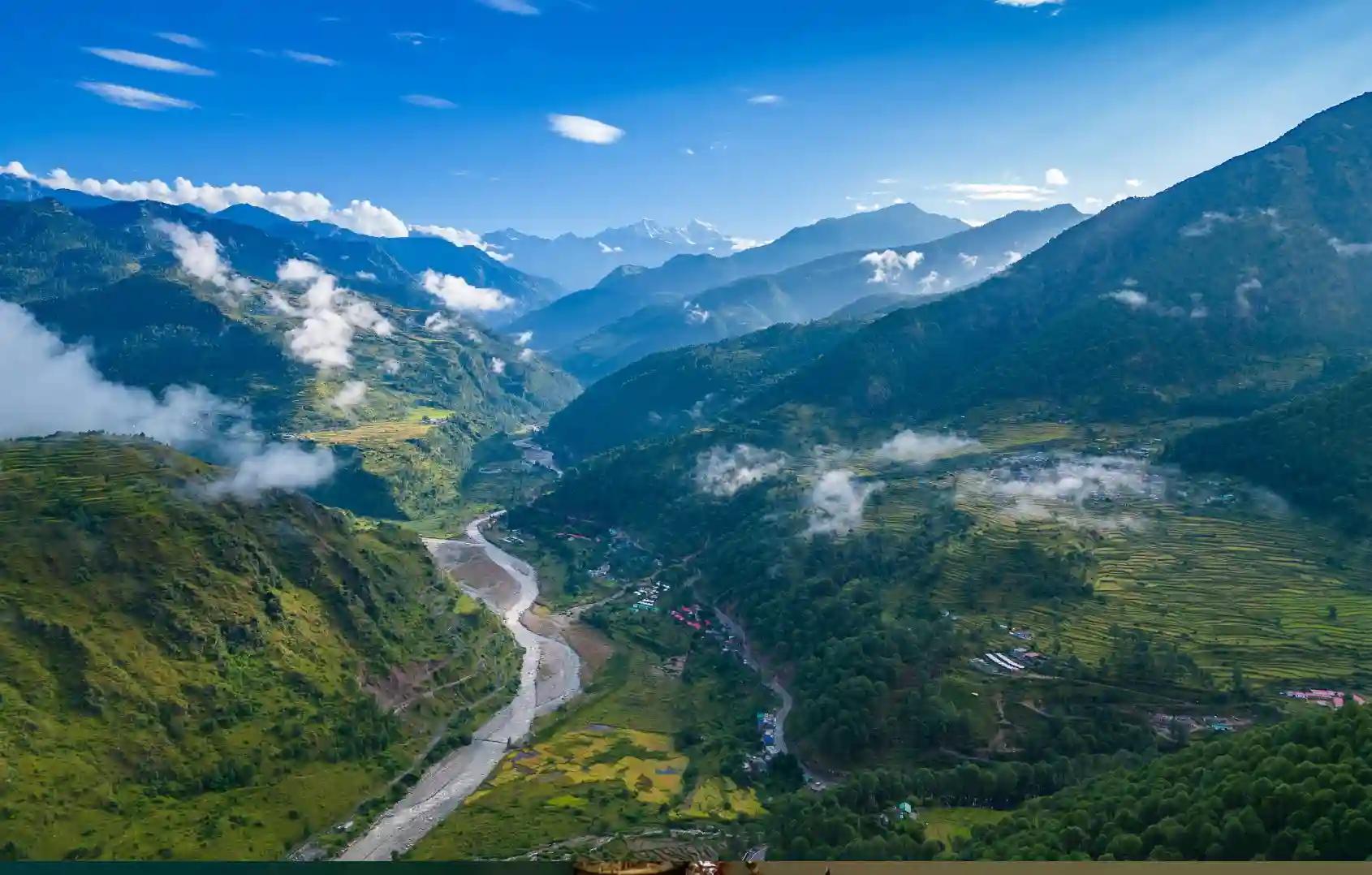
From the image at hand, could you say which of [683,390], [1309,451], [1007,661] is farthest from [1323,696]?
[683,390]

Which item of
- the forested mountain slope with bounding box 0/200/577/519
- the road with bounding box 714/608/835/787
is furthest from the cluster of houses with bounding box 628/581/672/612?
the forested mountain slope with bounding box 0/200/577/519

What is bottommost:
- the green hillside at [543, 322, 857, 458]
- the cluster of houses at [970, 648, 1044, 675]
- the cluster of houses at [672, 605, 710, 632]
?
the cluster of houses at [672, 605, 710, 632]

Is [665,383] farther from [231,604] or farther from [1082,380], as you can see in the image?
[231,604]

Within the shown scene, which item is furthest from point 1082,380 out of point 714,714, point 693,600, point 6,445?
point 6,445

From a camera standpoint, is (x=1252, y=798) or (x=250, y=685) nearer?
(x=1252, y=798)

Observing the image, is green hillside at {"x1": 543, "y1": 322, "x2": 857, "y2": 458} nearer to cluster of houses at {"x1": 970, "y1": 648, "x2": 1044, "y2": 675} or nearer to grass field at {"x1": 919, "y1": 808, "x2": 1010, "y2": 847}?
cluster of houses at {"x1": 970, "y1": 648, "x2": 1044, "y2": 675}

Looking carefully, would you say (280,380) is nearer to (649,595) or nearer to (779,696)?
(649,595)
